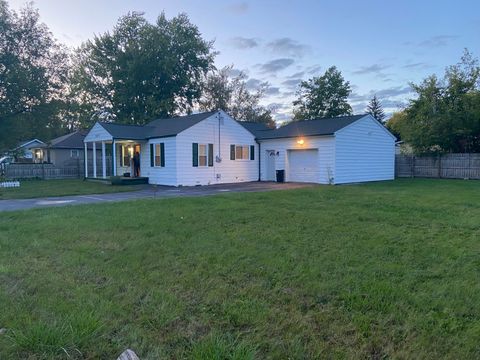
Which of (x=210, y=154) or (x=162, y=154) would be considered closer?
(x=162, y=154)

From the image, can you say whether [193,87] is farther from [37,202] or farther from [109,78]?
[37,202]

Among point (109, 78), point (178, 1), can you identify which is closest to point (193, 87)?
point (109, 78)

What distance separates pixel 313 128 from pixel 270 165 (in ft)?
11.7

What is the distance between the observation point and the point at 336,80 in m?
39.0

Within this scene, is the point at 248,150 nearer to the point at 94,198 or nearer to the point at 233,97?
the point at 94,198

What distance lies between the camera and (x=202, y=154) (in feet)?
65.0

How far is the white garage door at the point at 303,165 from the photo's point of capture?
2036 centimetres

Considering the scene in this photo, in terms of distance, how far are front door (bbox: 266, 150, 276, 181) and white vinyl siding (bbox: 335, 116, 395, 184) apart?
4.37 metres

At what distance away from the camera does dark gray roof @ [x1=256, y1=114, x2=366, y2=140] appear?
19.7m

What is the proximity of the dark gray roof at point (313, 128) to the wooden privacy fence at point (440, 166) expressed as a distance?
280 inches

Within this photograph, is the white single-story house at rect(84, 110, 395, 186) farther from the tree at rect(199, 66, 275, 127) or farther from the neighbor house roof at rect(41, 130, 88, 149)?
the tree at rect(199, 66, 275, 127)

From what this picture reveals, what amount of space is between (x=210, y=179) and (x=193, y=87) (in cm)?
2017

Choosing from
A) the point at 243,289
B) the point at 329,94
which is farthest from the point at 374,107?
the point at 243,289

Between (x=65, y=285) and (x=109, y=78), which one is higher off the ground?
(x=109, y=78)
